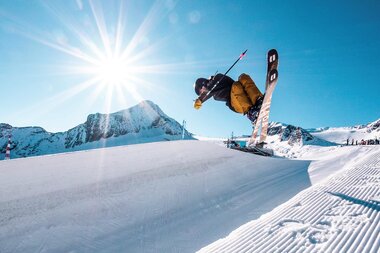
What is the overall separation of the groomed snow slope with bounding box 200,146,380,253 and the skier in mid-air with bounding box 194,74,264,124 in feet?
17.3

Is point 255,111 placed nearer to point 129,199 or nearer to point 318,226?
point 129,199

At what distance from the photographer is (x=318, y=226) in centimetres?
320

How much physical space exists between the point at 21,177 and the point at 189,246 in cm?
275

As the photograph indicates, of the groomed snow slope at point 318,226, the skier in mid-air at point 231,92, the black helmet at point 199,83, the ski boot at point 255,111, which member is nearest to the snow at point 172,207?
the groomed snow slope at point 318,226

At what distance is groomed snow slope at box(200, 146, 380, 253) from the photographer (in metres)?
2.71

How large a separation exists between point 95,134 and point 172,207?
120 m

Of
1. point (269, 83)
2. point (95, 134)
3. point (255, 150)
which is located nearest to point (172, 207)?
point (269, 83)

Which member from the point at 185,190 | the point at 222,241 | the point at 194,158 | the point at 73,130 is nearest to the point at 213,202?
the point at 185,190

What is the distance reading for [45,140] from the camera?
123 metres

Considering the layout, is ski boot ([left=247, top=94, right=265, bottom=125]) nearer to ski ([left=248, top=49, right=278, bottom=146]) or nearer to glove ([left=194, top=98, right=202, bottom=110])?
ski ([left=248, top=49, right=278, bottom=146])

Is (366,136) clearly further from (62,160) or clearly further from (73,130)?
(62,160)

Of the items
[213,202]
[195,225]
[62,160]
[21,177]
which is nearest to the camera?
[195,225]

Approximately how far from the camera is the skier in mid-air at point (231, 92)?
9.45 m

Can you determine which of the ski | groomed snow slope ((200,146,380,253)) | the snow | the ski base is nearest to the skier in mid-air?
the ski
